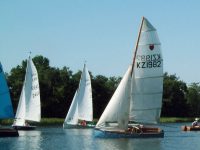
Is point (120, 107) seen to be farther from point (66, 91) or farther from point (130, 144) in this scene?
point (66, 91)

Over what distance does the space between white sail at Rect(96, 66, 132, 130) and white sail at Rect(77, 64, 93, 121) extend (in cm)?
2136

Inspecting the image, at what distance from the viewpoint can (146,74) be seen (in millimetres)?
56469

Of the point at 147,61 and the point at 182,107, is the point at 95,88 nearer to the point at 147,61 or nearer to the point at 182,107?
the point at 182,107

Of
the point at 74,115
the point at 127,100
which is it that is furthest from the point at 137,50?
the point at 74,115

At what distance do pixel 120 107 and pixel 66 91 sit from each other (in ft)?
220

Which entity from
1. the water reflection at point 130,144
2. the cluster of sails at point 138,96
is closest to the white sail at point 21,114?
the cluster of sails at point 138,96

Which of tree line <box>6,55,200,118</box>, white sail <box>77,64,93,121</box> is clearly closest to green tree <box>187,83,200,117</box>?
tree line <box>6,55,200,118</box>

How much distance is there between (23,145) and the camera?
1950 inches

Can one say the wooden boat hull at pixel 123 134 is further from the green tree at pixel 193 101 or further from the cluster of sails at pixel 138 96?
the green tree at pixel 193 101

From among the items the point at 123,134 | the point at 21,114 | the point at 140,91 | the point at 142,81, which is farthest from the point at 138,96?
the point at 21,114

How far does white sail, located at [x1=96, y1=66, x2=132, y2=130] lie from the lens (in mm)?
54875

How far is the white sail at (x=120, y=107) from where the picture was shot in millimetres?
54875

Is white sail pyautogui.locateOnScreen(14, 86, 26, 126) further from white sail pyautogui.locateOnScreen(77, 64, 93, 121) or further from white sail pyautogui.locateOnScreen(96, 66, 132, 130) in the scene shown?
white sail pyautogui.locateOnScreen(96, 66, 132, 130)

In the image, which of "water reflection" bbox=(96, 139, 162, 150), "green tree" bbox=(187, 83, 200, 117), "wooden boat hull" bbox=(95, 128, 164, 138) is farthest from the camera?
"green tree" bbox=(187, 83, 200, 117)
